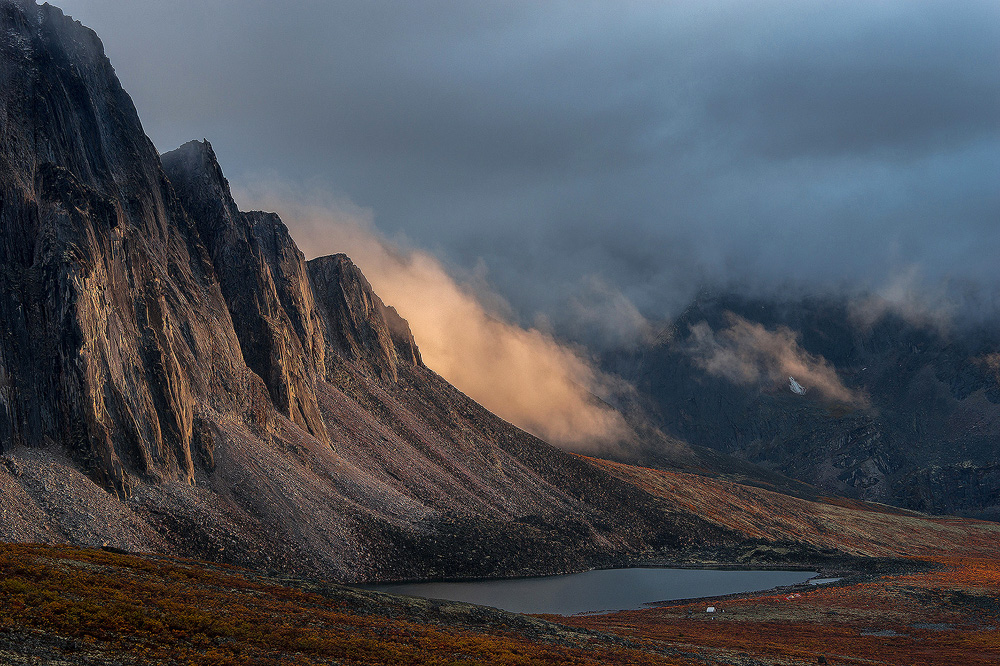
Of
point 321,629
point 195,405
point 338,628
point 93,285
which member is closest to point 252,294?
point 195,405

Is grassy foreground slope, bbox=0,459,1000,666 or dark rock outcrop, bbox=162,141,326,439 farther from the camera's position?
dark rock outcrop, bbox=162,141,326,439

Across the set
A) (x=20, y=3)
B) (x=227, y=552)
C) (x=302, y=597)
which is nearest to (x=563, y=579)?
(x=227, y=552)

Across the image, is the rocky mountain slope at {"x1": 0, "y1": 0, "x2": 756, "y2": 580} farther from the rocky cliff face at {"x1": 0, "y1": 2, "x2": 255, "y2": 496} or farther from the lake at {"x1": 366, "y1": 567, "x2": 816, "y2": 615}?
the lake at {"x1": 366, "y1": 567, "x2": 816, "y2": 615}

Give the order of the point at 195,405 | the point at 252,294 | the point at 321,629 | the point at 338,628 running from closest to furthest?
the point at 321,629 → the point at 338,628 → the point at 195,405 → the point at 252,294

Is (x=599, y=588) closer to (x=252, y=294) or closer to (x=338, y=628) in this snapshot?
(x=338, y=628)

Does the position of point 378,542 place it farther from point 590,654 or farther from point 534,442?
point 534,442

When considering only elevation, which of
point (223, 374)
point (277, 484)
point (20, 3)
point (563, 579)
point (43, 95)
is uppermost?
point (20, 3)

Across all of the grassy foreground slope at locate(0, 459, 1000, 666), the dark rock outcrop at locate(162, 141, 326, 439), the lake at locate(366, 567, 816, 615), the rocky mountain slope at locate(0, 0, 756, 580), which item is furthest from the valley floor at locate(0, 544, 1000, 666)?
the dark rock outcrop at locate(162, 141, 326, 439)
